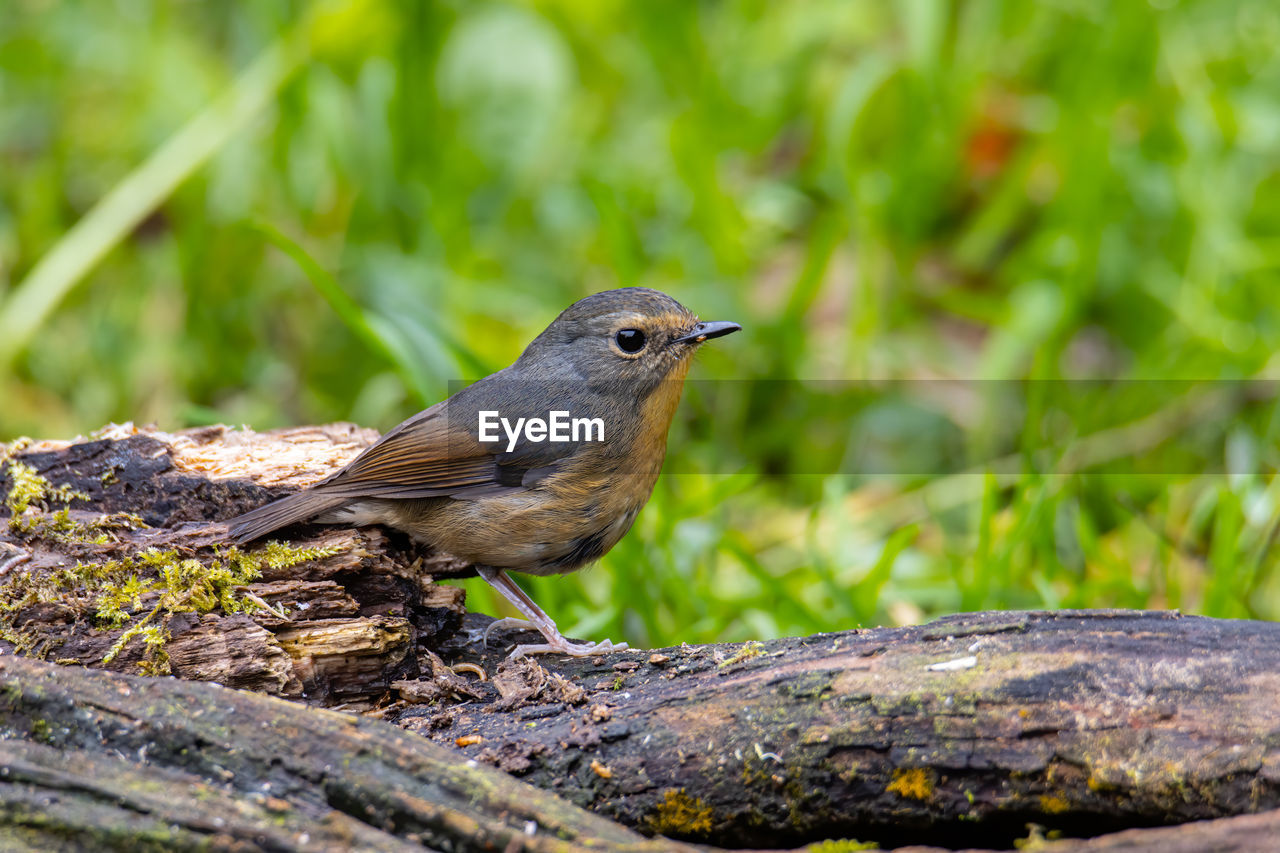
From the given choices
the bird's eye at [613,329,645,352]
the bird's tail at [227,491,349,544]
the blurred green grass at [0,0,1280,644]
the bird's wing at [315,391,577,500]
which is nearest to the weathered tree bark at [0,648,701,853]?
the bird's tail at [227,491,349,544]

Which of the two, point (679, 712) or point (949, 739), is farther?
point (679, 712)

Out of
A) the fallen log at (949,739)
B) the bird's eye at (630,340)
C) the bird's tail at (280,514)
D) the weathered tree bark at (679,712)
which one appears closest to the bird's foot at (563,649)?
the weathered tree bark at (679,712)

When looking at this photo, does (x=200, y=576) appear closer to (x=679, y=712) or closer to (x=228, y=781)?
(x=228, y=781)

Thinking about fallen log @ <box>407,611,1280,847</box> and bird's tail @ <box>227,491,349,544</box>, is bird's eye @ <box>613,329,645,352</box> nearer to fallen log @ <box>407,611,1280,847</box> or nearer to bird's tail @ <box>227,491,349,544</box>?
bird's tail @ <box>227,491,349,544</box>

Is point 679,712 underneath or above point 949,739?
above

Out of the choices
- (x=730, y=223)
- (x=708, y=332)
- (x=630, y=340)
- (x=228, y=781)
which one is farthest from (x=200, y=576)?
(x=730, y=223)

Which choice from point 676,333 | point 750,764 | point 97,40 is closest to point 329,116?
point 97,40

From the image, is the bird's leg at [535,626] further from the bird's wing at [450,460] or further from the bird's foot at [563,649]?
the bird's wing at [450,460]
